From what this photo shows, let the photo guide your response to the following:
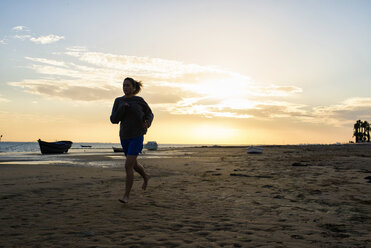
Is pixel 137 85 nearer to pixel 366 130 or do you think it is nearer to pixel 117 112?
pixel 117 112

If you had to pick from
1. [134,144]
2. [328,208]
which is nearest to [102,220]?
[134,144]

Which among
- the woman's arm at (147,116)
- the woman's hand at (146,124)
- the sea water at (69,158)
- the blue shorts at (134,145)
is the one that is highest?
the woman's arm at (147,116)

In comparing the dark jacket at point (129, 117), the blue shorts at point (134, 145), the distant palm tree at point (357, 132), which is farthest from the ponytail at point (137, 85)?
the distant palm tree at point (357, 132)

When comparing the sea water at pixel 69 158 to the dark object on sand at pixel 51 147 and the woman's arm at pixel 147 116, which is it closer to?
the dark object on sand at pixel 51 147

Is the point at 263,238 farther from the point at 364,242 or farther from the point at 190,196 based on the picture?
the point at 190,196

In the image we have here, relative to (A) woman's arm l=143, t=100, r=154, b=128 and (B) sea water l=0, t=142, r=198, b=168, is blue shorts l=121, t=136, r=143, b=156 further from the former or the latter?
(B) sea water l=0, t=142, r=198, b=168

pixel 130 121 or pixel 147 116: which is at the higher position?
pixel 147 116

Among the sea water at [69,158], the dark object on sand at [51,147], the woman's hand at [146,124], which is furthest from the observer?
the dark object on sand at [51,147]

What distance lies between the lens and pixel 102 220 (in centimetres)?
414

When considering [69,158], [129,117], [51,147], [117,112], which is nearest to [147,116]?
[129,117]

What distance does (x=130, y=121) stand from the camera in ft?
18.3

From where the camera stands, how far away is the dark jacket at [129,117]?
5562 mm

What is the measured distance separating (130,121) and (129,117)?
0.09 metres

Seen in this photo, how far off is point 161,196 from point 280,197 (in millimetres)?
2543
